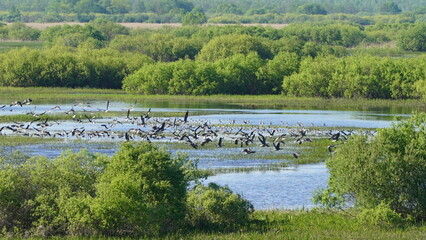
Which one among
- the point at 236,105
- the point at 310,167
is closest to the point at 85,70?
the point at 236,105

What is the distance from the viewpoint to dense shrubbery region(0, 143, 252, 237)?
81.5ft

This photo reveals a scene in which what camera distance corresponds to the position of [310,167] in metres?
42.0

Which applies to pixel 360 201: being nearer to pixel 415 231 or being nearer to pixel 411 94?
pixel 415 231

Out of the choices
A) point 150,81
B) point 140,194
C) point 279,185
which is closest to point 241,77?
point 150,81

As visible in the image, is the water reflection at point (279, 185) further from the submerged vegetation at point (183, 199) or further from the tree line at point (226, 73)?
the tree line at point (226, 73)

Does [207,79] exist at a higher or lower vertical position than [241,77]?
lower

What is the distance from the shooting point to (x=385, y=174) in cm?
2775

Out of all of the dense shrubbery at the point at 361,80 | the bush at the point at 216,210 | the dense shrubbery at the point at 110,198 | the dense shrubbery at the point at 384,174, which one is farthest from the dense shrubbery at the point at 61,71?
the bush at the point at 216,210

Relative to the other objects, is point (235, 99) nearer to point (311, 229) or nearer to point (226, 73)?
point (226, 73)

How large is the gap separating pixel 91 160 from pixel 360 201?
8.38m

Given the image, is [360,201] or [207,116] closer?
[360,201]

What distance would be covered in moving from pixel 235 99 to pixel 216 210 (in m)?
76.3

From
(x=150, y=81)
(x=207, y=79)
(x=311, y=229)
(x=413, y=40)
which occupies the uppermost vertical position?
(x=413, y=40)

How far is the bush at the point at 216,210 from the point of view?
2628 cm
